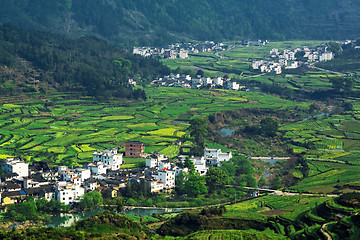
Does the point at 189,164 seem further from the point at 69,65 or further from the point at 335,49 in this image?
the point at 335,49

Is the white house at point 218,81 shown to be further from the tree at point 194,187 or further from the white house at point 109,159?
the tree at point 194,187

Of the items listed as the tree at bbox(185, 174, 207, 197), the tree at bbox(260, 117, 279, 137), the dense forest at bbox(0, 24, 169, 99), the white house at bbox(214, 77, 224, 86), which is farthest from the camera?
the white house at bbox(214, 77, 224, 86)

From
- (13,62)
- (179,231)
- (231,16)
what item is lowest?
(179,231)

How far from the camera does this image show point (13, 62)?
67.8m

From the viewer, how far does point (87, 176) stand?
121ft

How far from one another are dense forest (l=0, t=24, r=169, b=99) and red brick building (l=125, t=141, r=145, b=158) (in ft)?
77.7

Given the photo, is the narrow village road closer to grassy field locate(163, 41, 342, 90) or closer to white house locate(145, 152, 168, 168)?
white house locate(145, 152, 168, 168)

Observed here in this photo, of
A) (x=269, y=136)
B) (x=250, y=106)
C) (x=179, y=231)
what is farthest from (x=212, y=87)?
(x=179, y=231)

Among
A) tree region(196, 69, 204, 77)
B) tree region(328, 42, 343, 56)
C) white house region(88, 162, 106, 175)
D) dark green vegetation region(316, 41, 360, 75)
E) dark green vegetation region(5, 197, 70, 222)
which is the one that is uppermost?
tree region(328, 42, 343, 56)

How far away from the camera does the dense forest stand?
2657 inches

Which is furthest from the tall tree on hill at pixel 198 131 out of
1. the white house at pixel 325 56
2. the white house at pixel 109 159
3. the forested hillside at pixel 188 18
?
the forested hillside at pixel 188 18

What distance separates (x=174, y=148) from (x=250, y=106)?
20259 mm

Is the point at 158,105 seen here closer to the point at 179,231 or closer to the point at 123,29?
the point at 179,231

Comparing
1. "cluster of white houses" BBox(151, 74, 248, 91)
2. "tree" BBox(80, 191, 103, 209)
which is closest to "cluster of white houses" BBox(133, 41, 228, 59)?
"cluster of white houses" BBox(151, 74, 248, 91)
